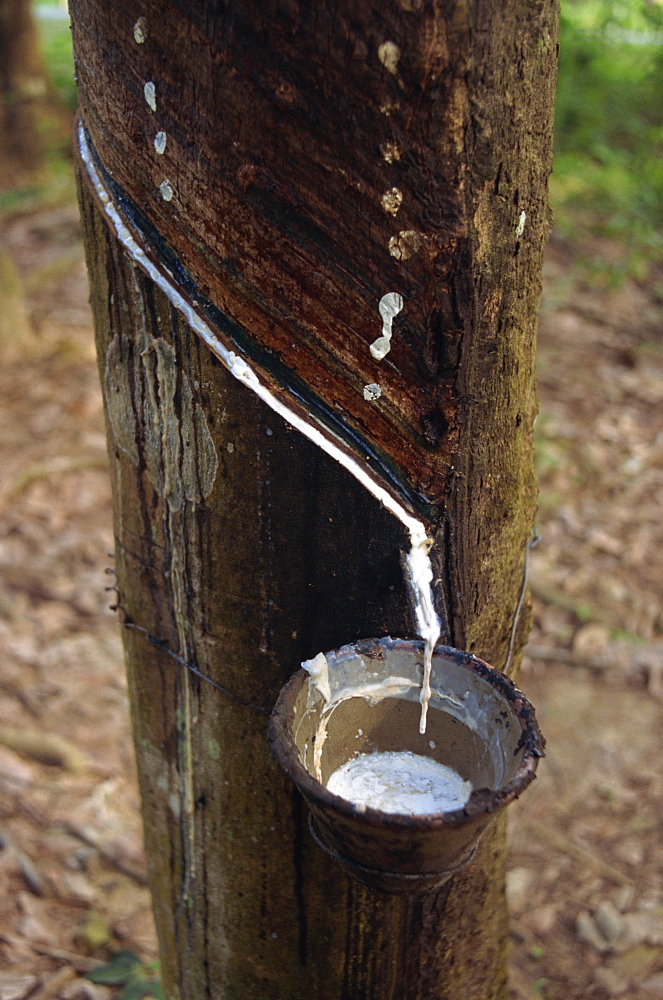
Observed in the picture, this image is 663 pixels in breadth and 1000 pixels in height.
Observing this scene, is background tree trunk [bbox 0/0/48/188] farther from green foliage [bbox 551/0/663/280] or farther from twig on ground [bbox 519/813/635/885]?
twig on ground [bbox 519/813/635/885]

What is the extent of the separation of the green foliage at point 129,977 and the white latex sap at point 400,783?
54.2 inches

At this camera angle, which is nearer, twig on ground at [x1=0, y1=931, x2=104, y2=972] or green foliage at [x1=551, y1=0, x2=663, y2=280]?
twig on ground at [x1=0, y1=931, x2=104, y2=972]

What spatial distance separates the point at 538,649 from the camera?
3818 mm

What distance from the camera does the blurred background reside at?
2584 mm

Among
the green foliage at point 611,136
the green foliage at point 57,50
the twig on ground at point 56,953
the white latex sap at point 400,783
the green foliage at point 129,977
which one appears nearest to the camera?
the white latex sap at point 400,783

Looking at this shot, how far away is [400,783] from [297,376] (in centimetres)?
71

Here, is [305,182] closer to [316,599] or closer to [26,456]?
[316,599]

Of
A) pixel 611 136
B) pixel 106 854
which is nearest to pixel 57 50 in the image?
pixel 611 136

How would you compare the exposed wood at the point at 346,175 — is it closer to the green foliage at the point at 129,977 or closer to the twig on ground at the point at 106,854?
the green foliage at the point at 129,977

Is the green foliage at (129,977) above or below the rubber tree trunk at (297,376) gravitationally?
below

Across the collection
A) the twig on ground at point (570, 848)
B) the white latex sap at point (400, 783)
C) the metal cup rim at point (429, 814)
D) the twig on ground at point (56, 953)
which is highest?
the metal cup rim at point (429, 814)

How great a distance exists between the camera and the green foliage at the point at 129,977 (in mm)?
2330

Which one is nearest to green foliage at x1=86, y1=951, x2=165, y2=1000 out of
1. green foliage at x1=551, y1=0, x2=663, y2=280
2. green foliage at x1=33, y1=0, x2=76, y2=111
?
green foliage at x1=551, y1=0, x2=663, y2=280

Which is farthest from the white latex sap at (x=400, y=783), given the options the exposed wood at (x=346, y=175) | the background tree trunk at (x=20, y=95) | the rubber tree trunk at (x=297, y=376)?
the background tree trunk at (x=20, y=95)
